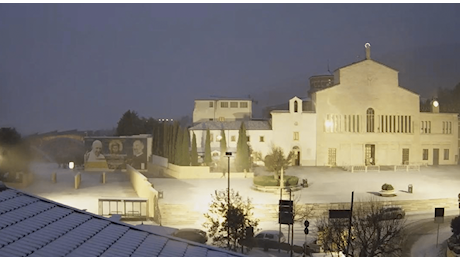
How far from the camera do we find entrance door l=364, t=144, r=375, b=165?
142ft

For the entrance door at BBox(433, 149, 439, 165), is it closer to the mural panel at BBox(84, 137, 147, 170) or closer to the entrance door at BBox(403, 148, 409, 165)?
the entrance door at BBox(403, 148, 409, 165)

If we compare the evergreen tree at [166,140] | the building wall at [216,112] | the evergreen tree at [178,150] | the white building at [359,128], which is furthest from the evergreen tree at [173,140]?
the building wall at [216,112]

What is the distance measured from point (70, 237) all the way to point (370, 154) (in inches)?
1517

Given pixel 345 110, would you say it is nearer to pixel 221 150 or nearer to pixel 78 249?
pixel 221 150

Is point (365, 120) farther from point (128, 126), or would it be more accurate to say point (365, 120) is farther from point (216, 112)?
point (128, 126)

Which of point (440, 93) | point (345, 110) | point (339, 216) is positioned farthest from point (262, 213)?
point (440, 93)

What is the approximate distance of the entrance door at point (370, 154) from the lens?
43.3 metres

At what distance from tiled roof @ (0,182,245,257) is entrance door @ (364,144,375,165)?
36.8 meters

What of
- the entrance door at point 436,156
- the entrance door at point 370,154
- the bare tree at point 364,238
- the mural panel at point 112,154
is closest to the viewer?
the bare tree at point 364,238

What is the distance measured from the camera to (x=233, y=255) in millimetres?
8562

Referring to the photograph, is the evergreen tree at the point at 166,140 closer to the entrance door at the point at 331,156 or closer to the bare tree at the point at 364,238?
the entrance door at the point at 331,156

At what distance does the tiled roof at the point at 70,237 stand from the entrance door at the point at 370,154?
3678 centimetres

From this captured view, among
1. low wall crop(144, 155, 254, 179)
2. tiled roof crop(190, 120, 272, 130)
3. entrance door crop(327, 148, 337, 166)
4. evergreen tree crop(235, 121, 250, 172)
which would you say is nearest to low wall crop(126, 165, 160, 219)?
low wall crop(144, 155, 254, 179)

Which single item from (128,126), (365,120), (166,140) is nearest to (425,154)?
(365,120)
